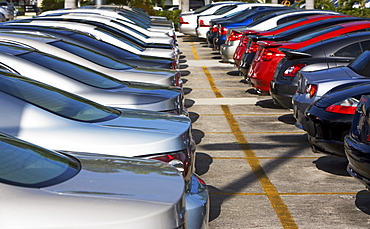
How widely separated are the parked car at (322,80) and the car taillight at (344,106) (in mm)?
1166

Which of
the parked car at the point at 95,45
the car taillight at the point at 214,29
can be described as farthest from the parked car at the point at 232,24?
the parked car at the point at 95,45

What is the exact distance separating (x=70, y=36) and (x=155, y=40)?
557cm

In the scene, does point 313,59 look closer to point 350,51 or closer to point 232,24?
point 350,51

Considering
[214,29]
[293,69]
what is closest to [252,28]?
[214,29]

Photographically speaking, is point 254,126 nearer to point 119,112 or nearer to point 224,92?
point 224,92

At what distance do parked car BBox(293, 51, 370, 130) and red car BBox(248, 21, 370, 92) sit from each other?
254 cm

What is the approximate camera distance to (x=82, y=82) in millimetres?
7012

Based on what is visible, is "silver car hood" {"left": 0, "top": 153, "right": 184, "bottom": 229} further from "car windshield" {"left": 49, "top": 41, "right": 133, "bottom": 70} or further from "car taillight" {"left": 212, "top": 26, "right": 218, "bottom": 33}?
"car taillight" {"left": 212, "top": 26, "right": 218, "bottom": 33}

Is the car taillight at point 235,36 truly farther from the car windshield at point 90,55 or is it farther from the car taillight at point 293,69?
the car windshield at point 90,55

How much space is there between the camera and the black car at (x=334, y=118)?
7910mm

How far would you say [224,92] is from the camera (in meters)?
15.8

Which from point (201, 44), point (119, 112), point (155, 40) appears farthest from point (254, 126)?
point (201, 44)

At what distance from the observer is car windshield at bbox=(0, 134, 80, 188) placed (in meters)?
3.45

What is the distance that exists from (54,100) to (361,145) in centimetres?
274
